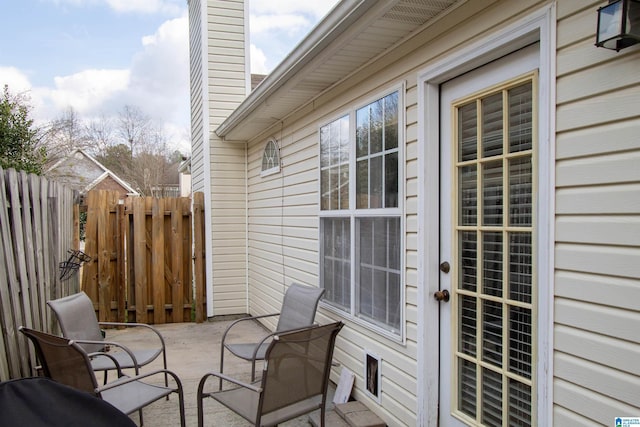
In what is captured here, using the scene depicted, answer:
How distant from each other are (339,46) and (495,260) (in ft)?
5.49

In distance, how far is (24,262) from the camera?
2887 millimetres

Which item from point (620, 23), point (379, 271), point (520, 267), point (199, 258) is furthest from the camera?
point (199, 258)

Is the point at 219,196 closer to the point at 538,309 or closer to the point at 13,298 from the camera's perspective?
the point at 13,298

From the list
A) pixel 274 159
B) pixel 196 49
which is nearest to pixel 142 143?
pixel 196 49

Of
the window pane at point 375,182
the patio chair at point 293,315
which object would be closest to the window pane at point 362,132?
the window pane at point 375,182

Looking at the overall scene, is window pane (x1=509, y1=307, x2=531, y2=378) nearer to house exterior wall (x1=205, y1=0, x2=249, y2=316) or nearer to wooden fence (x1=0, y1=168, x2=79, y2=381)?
wooden fence (x1=0, y1=168, x2=79, y2=381)

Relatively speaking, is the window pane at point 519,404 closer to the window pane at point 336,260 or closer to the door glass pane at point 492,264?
the door glass pane at point 492,264

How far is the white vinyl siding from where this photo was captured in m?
1.48

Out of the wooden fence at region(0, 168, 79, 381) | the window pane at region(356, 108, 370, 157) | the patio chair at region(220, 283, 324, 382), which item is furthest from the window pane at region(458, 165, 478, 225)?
the wooden fence at region(0, 168, 79, 381)

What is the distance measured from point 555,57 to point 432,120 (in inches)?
33.5

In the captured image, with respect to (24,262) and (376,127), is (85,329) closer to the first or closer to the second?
(24,262)

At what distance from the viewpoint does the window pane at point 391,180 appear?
2.84 m

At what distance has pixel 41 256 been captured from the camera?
327cm

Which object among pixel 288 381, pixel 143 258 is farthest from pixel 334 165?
pixel 143 258
